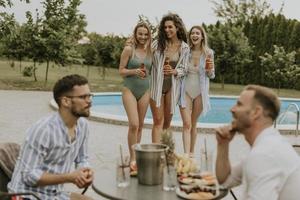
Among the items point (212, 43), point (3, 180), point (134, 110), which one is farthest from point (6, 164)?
point (212, 43)

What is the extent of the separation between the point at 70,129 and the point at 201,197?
954 mm

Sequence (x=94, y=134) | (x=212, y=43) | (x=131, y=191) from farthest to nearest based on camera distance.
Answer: (x=212, y=43), (x=94, y=134), (x=131, y=191)

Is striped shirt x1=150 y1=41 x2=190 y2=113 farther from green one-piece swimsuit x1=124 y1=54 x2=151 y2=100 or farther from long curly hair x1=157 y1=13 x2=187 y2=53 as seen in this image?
green one-piece swimsuit x1=124 y1=54 x2=151 y2=100

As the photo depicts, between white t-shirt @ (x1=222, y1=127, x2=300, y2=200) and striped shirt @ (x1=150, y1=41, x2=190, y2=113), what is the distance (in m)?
3.81

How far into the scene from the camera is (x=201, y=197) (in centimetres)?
273

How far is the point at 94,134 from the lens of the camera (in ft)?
31.2

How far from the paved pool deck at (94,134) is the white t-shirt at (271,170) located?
2990 millimetres

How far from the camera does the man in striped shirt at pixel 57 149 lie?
2836 millimetres

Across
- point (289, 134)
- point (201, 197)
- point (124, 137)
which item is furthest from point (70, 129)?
point (289, 134)

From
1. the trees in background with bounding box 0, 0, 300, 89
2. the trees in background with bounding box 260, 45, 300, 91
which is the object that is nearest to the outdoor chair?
the trees in background with bounding box 0, 0, 300, 89

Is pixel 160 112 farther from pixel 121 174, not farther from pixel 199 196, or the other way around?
pixel 199 196

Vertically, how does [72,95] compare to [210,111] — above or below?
above

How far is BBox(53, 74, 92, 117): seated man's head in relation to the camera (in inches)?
119

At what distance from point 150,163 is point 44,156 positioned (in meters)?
0.64
